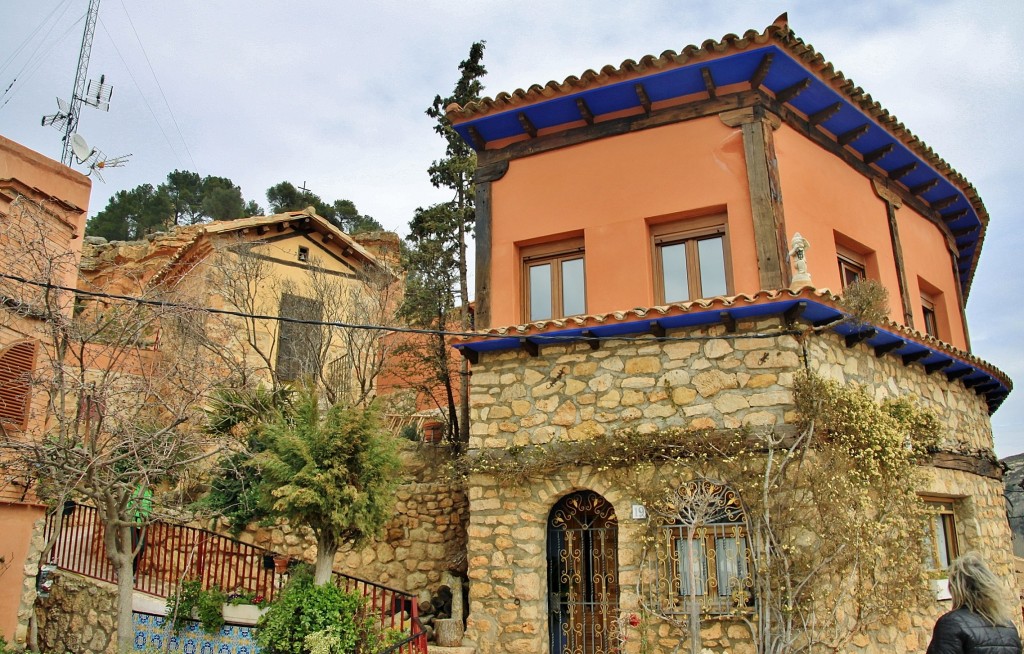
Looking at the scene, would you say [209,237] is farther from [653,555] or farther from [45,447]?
[653,555]

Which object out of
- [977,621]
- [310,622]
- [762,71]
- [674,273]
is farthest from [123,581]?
[762,71]

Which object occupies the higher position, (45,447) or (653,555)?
(45,447)

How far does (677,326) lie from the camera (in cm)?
863

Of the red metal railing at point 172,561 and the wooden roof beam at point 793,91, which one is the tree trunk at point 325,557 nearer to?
the red metal railing at point 172,561

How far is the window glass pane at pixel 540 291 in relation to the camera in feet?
33.0

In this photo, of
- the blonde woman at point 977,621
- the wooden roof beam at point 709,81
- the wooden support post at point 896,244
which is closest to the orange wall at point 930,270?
the wooden support post at point 896,244

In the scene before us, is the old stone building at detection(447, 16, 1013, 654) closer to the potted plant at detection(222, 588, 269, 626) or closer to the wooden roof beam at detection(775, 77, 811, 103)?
the wooden roof beam at detection(775, 77, 811, 103)

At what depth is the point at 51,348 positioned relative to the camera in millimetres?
9492

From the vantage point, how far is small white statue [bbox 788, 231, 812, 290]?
27.2ft

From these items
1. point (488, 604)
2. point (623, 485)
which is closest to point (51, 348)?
point (488, 604)

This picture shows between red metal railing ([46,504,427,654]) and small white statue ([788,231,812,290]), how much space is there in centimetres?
576

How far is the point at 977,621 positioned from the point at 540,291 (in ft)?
22.5

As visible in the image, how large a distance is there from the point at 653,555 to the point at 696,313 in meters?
2.63

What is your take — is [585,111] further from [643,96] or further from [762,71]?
[762,71]
